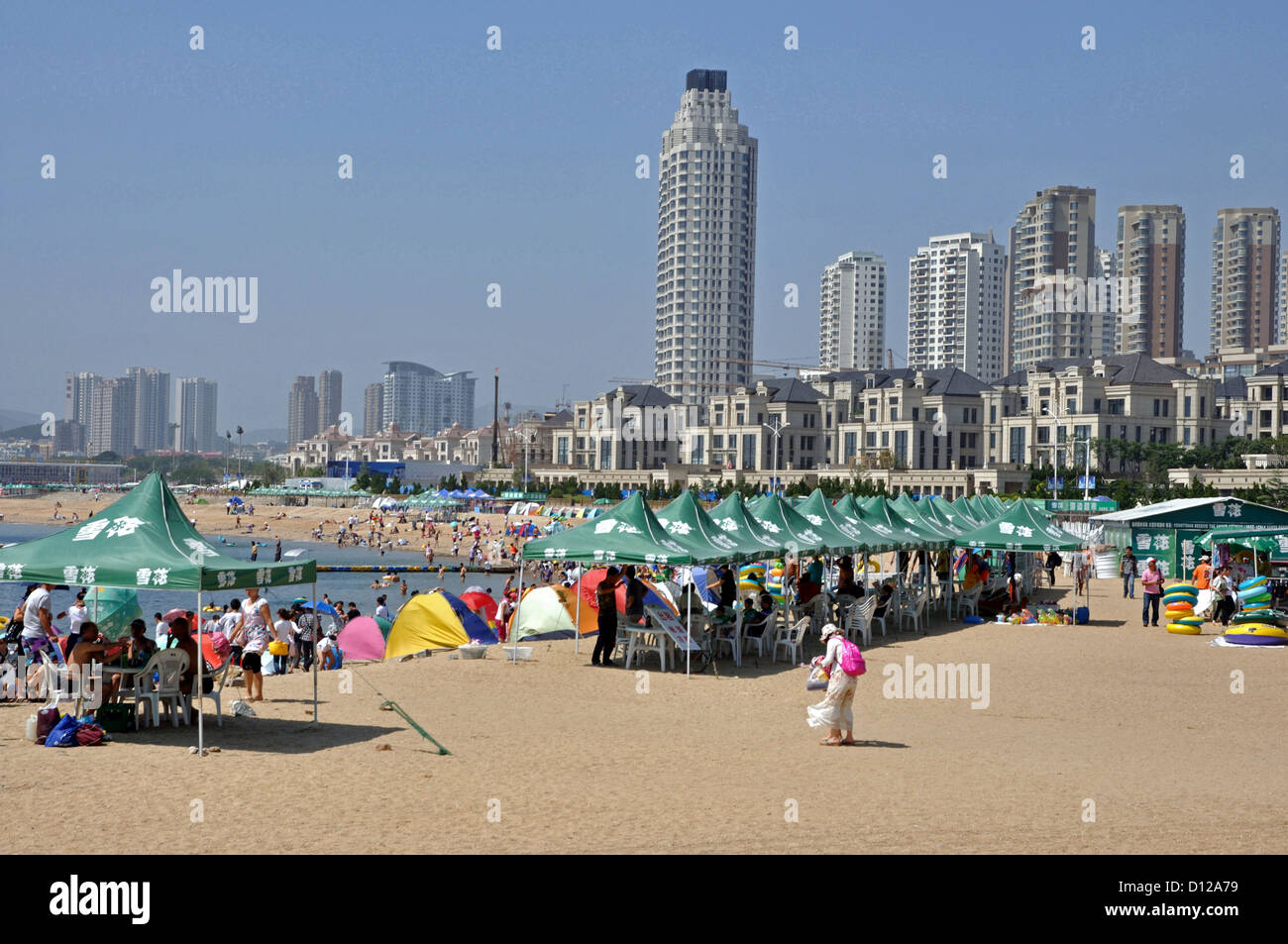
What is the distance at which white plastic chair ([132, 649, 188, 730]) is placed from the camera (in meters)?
12.5

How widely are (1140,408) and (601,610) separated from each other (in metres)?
93.7

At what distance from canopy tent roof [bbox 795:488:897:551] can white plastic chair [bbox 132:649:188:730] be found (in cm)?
1375

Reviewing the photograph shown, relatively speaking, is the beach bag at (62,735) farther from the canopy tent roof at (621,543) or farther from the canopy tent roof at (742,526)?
the canopy tent roof at (742,526)

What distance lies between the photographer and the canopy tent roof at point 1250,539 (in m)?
29.8

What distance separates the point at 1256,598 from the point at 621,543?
507 inches

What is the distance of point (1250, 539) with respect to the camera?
1218 inches

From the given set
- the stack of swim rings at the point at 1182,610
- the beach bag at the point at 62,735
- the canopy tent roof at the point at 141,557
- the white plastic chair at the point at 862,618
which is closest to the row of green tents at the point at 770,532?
the white plastic chair at the point at 862,618

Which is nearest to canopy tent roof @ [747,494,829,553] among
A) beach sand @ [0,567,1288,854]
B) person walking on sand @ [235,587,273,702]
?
beach sand @ [0,567,1288,854]

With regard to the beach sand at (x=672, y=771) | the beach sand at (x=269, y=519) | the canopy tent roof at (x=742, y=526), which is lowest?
the beach sand at (x=269, y=519)

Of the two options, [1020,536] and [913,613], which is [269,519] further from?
[913,613]

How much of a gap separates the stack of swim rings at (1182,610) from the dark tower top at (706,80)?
582 ft

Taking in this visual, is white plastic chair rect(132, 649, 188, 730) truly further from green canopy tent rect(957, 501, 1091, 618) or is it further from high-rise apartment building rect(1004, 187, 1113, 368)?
high-rise apartment building rect(1004, 187, 1113, 368)

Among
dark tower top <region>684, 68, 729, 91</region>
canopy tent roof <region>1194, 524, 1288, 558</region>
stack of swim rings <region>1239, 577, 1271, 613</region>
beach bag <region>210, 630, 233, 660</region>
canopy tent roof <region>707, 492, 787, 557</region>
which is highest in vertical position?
dark tower top <region>684, 68, 729, 91</region>
